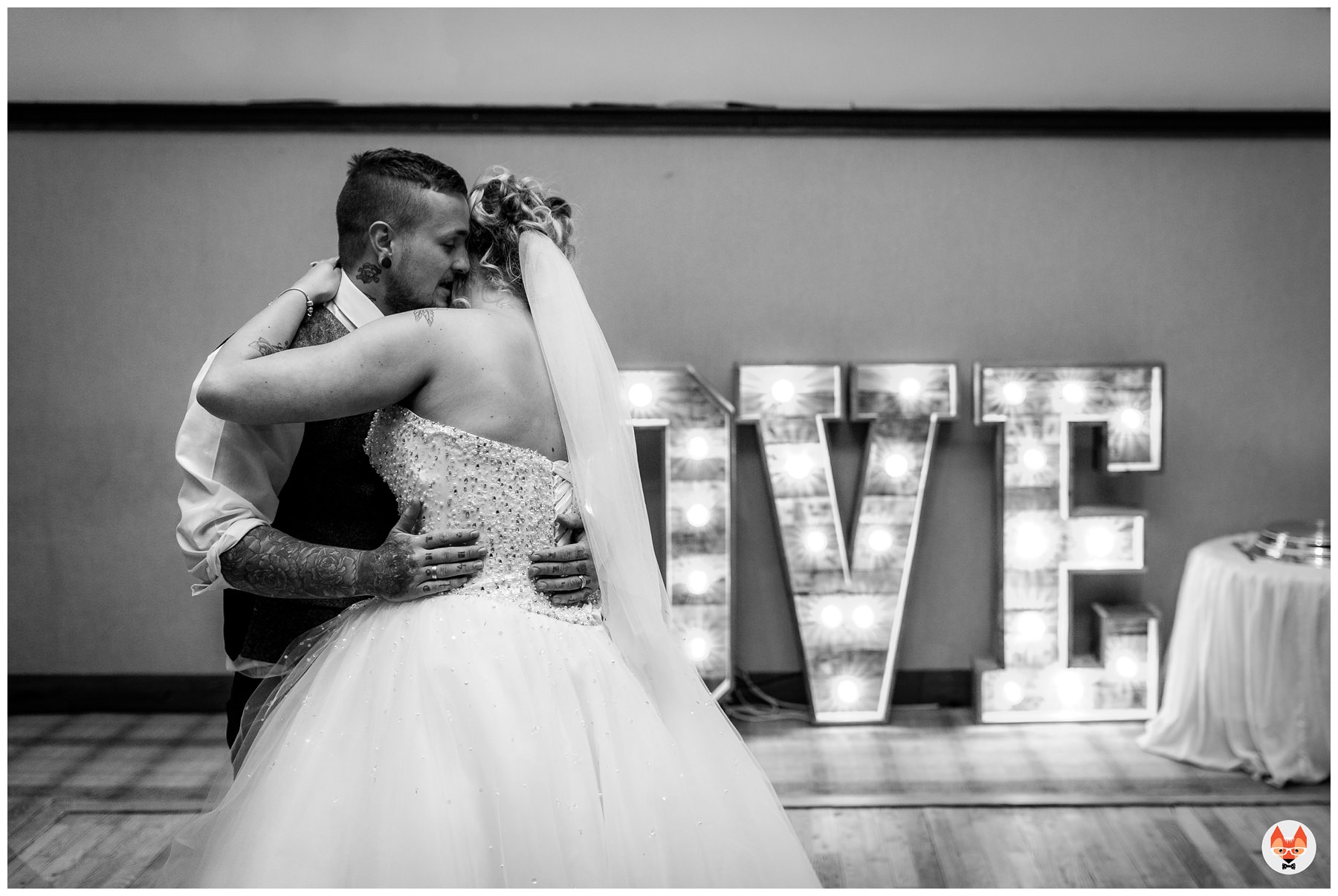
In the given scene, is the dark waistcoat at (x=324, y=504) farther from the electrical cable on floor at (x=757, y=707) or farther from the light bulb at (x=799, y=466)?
the electrical cable on floor at (x=757, y=707)

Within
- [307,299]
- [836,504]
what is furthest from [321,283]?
[836,504]

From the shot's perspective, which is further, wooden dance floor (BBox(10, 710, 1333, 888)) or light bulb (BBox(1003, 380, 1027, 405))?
light bulb (BBox(1003, 380, 1027, 405))

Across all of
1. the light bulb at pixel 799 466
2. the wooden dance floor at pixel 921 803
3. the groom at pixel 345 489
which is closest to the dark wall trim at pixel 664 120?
the light bulb at pixel 799 466

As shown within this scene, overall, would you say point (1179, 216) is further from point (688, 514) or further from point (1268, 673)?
point (688, 514)

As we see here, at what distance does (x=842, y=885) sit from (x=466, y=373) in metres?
1.66

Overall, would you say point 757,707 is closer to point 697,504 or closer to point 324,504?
point 697,504

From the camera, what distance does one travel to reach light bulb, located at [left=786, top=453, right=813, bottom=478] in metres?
3.35

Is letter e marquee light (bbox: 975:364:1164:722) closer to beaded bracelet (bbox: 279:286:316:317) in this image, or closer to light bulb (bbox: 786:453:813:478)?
light bulb (bbox: 786:453:813:478)

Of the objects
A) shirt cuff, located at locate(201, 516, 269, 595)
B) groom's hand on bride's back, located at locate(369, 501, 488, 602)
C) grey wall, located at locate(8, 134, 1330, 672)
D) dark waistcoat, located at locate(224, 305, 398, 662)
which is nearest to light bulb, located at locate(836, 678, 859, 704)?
grey wall, located at locate(8, 134, 1330, 672)

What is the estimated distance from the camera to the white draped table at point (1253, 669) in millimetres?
2859

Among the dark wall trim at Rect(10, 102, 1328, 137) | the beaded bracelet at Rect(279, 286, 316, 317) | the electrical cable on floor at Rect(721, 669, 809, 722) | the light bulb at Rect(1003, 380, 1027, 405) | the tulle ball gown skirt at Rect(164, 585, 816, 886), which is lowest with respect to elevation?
the electrical cable on floor at Rect(721, 669, 809, 722)

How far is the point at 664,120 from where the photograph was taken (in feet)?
11.0

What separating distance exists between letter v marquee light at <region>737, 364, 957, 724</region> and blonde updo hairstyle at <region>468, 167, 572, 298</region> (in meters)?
1.75

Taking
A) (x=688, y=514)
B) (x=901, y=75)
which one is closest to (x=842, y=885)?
(x=688, y=514)
